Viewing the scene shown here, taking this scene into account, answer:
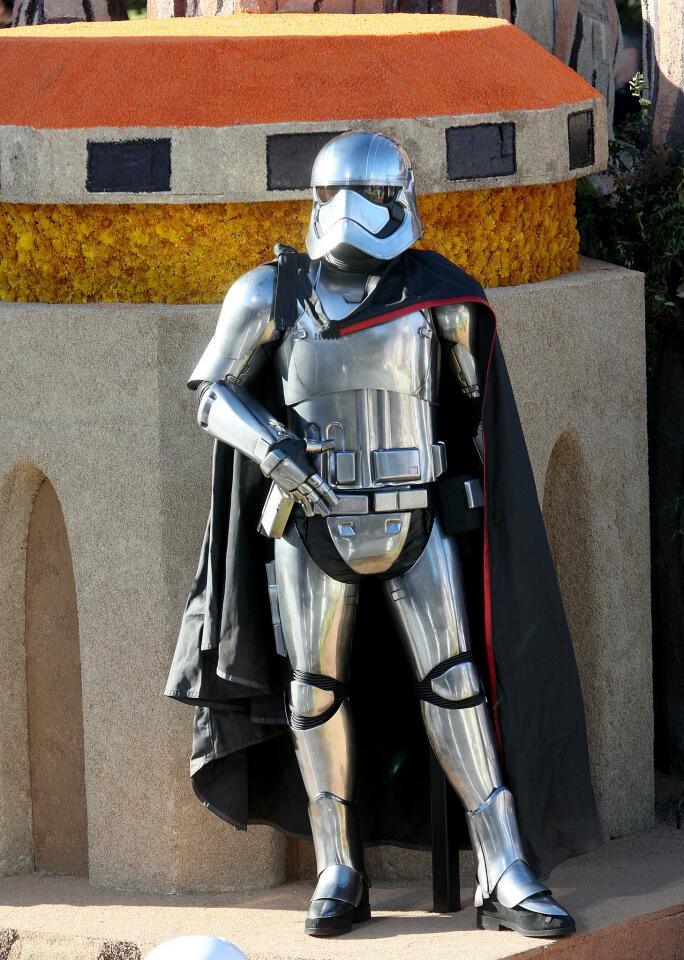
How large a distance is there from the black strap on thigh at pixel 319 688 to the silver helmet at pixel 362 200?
0.96m

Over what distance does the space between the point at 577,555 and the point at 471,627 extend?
0.82m

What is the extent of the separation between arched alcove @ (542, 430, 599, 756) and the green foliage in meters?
0.71

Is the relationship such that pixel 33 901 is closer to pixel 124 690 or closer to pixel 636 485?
pixel 124 690

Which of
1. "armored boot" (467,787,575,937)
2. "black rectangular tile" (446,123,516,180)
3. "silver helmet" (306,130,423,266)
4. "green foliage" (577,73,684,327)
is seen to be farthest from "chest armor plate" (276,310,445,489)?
"green foliage" (577,73,684,327)

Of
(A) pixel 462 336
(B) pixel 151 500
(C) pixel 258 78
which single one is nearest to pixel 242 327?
(A) pixel 462 336

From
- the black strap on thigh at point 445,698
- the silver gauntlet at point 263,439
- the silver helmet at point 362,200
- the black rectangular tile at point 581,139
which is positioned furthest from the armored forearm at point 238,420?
the black rectangular tile at point 581,139

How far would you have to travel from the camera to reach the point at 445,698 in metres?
4.17

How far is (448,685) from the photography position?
4156mm

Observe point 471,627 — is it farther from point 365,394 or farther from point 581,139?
point 581,139

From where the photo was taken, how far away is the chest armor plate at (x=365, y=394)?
13.3 feet

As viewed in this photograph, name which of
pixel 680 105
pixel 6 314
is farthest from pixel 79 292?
pixel 680 105

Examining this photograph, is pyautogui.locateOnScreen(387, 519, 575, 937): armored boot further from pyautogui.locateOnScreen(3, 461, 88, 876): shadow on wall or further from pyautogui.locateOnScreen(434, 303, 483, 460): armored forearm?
pyautogui.locateOnScreen(3, 461, 88, 876): shadow on wall

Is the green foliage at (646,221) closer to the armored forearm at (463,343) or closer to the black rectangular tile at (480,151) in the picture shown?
the black rectangular tile at (480,151)

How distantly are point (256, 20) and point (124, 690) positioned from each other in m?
2.03
